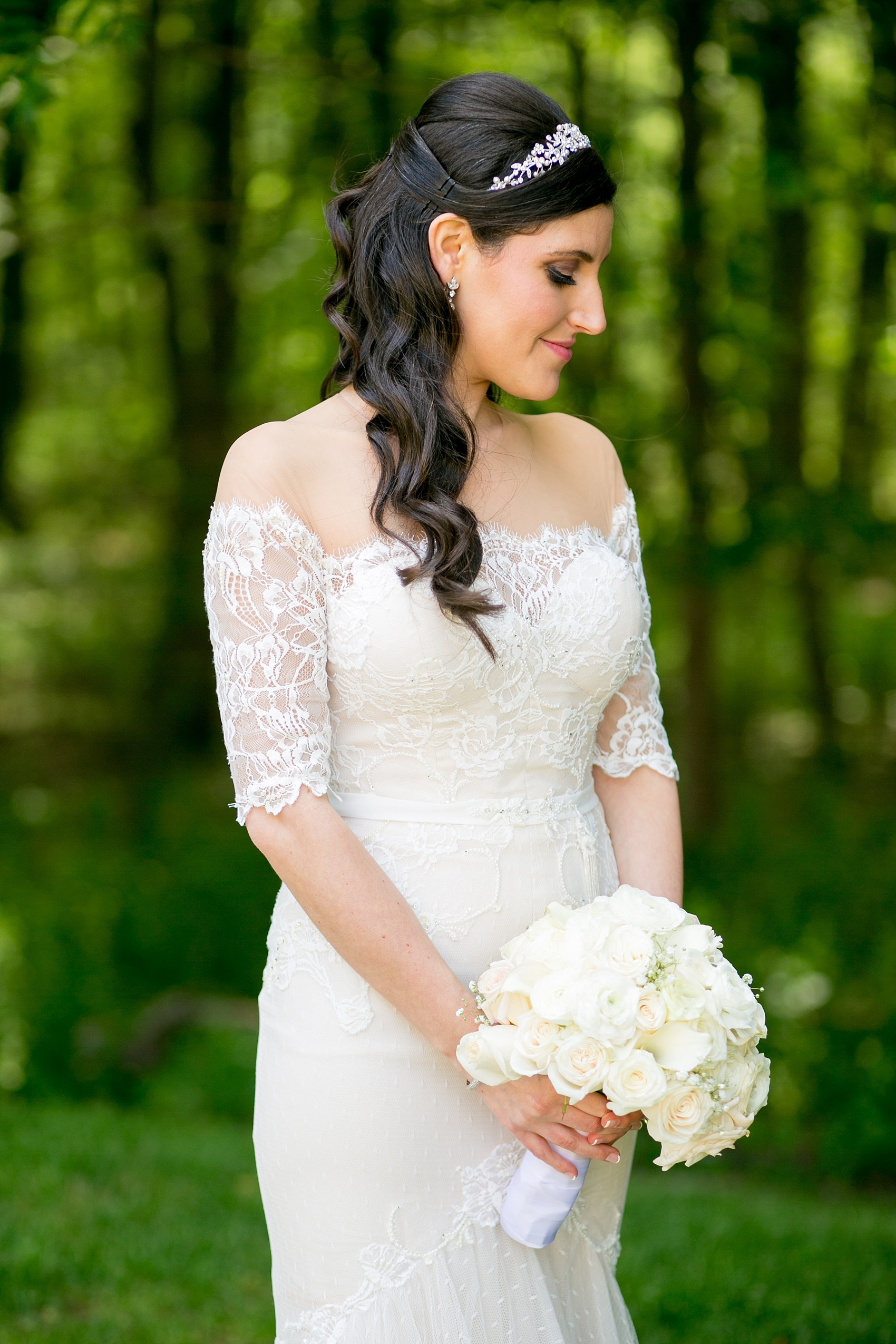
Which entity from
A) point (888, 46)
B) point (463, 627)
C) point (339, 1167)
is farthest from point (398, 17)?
point (339, 1167)

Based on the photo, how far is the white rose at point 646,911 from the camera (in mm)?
2098

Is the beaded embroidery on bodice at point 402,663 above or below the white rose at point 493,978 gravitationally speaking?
above

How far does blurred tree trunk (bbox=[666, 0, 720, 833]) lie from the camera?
692 cm

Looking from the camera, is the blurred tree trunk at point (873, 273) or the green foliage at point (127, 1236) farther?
the blurred tree trunk at point (873, 273)

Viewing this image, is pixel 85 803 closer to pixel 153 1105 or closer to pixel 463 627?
pixel 153 1105

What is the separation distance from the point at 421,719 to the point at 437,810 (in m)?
0.18

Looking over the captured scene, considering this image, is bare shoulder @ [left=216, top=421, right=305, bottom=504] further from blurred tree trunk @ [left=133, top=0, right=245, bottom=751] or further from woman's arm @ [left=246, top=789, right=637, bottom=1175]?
blurred tree trunk @ [left=133, top=0, right=245, bottom=751]

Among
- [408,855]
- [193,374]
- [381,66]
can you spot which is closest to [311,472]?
[408,855]

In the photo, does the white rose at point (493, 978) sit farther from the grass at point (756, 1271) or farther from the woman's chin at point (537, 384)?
the grass at point (756, 1271)

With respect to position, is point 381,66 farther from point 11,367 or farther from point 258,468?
point 11,367

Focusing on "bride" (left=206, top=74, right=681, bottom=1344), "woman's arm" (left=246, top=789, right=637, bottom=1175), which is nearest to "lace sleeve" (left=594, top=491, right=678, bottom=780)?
"bride" (left=206, top=74, right=681, bottom=1344)

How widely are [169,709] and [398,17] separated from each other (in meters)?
6.81

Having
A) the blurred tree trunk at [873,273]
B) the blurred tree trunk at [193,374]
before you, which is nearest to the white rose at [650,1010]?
the blurred tree trunk at [873,273]

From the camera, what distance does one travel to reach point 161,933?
→ 27.3ft
